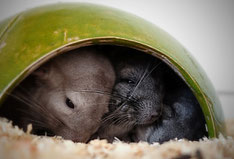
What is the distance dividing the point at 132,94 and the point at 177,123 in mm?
343

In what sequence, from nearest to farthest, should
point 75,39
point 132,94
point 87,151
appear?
point 87,151 → point 75,39 → point 132,94

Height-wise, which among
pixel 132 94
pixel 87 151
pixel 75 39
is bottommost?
pixel 87 151

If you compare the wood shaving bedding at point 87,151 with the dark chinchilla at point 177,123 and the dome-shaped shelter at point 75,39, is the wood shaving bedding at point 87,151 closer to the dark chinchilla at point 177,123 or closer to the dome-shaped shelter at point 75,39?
the dome-shaped shelter at point 75,39

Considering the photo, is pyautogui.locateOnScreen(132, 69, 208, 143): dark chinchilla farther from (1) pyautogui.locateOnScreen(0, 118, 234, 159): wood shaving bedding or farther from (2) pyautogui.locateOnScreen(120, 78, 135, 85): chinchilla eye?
(1) pyautogui.locateOnScreen(0, 118, 234, 159): wood shaving bedding

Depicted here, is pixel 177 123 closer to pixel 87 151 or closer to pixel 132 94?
pixel 132 94

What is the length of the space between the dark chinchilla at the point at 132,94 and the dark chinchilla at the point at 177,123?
0.27 feet

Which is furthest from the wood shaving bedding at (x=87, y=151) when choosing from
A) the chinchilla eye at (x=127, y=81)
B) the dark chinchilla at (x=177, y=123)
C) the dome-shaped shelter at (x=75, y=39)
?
the chinchilla eye at (x=127, y=81)

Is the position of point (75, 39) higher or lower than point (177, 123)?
higher

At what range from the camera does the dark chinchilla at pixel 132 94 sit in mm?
1512

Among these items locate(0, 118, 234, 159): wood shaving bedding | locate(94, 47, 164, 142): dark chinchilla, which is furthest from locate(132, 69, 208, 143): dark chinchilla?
locate(0, 118, 234, 159): wood shaving bedding

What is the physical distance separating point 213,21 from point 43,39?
2.75 m

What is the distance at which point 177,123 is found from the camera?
162cm

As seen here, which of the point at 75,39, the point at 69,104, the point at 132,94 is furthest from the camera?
the point at 132,94

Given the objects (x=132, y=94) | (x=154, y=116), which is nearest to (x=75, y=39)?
(x=132, y=94)
